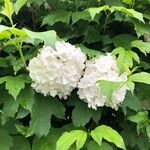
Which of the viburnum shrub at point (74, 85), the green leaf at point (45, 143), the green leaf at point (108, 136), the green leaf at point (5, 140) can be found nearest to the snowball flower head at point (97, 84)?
the viburnum shrub at point (74, 85)

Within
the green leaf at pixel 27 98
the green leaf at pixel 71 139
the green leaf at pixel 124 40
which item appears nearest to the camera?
the green leaf at pixel 71 139

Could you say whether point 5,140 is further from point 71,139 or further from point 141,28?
point 141,28

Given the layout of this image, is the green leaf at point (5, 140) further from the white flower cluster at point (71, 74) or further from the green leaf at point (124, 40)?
the green leaf at point (124, 40)

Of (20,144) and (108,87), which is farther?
(20,144)

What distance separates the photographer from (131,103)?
198 cm

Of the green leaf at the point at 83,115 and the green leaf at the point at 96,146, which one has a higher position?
the green leaf at the point at 83,115

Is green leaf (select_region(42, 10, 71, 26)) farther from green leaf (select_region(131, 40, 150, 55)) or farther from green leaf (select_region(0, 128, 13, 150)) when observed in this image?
green leaf (select_region(0, 128, 13, 150))

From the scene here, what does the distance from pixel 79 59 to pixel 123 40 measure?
329 millimetres

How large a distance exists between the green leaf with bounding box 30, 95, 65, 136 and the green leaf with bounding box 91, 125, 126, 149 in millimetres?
Answer: 187

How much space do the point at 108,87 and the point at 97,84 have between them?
15 cm

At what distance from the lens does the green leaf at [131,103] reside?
1.97 m

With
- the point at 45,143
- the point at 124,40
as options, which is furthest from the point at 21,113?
the point at 124,40

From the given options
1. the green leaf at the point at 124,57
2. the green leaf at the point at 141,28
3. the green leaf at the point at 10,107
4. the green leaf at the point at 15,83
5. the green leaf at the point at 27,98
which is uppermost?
the green leaf at the point at 141,28

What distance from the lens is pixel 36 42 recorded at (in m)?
1.85
